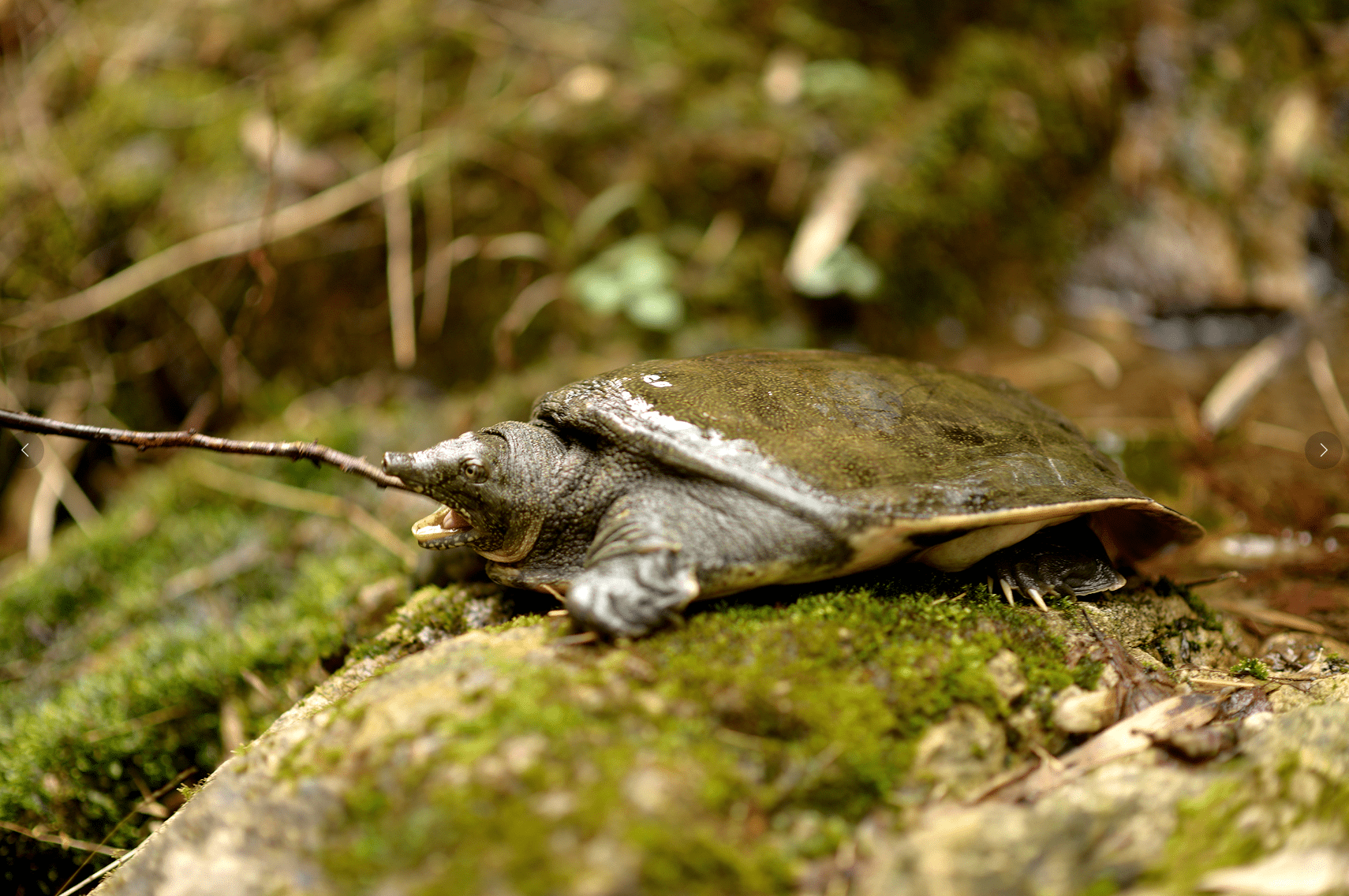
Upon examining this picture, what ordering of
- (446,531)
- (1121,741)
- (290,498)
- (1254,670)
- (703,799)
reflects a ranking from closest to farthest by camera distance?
(703,799) < (1121,741) < (1254,670) < (446,531) < (290,498)

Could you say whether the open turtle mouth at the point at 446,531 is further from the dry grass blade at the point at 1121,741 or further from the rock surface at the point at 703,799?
the dry grass blade at the point at 1121,741

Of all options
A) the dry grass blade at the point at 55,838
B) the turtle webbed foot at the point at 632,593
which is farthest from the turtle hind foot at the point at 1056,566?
the dry grass blade at the point at 55,838

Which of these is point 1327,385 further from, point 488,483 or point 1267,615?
point 488,483

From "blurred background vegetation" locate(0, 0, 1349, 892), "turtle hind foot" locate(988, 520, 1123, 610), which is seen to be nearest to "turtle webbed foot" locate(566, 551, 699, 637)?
"turtle hind foot" locate(988, 520, 1123, 610)

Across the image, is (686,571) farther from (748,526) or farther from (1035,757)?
(1035,757)

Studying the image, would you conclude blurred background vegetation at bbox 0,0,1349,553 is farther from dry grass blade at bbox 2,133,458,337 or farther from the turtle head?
the turtle head

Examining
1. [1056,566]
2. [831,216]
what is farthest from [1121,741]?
[831,216]
